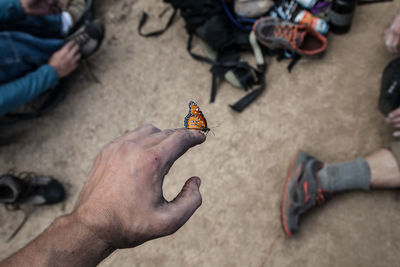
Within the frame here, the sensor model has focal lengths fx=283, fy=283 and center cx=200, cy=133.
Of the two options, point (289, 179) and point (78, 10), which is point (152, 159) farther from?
point (78, 10)

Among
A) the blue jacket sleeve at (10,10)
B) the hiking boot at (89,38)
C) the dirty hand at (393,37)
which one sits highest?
the blue jacket sleeve at (10,10)

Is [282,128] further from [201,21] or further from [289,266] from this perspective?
[201,21]

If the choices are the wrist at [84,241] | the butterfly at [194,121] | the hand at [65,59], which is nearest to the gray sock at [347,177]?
the butterfly at [194,121]

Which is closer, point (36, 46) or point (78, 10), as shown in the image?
point (36, 46)

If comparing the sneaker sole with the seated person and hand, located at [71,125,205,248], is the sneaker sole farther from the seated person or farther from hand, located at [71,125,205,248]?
the seated person

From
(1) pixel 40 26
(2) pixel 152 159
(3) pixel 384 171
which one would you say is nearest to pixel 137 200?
(2) pixel 152 159

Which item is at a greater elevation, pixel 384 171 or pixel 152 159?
pixel 152 159

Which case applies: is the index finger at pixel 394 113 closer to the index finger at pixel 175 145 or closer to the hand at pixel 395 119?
the hand at pixel 395 119
